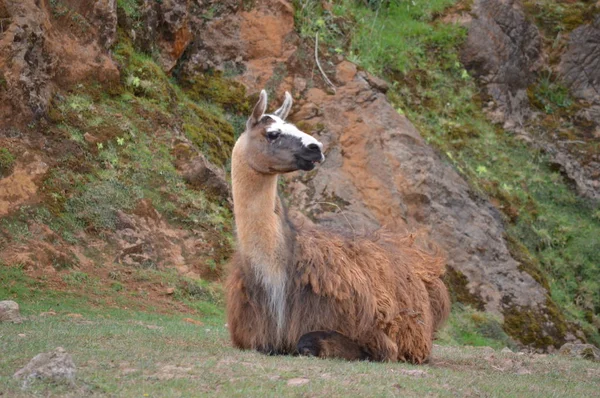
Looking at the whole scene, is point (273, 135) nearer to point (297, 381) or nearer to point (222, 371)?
point (222, 371)

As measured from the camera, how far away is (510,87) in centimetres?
2464

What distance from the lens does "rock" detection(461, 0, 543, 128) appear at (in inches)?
959

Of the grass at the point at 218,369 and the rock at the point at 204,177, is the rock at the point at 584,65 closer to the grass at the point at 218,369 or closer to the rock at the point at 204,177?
the rock at the point at 204,177

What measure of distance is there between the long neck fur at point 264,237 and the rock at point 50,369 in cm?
270

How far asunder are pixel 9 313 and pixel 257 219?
3102 millimetres

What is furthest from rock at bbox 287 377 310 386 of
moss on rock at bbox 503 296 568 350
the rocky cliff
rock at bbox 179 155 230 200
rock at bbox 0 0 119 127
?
moss on rock at bbox 503 296 568 350

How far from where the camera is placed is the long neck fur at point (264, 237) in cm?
846

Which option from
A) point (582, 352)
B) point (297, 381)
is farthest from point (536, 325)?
point (297, 381)

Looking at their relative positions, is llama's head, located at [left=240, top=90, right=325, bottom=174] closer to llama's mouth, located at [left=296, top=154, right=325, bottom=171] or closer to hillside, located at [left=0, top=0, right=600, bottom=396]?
llama's mouth, located at [left=296, top=154, right=325, bottom=171]

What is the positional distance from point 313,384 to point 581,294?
15.8 meters

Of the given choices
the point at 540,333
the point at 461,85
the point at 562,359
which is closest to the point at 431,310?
the point at 562,359

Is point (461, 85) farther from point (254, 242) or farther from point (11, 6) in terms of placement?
point (254, 242)

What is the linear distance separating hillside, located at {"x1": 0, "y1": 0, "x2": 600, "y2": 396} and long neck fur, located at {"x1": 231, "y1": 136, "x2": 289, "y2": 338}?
0.75 m

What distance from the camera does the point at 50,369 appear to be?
588 cm
